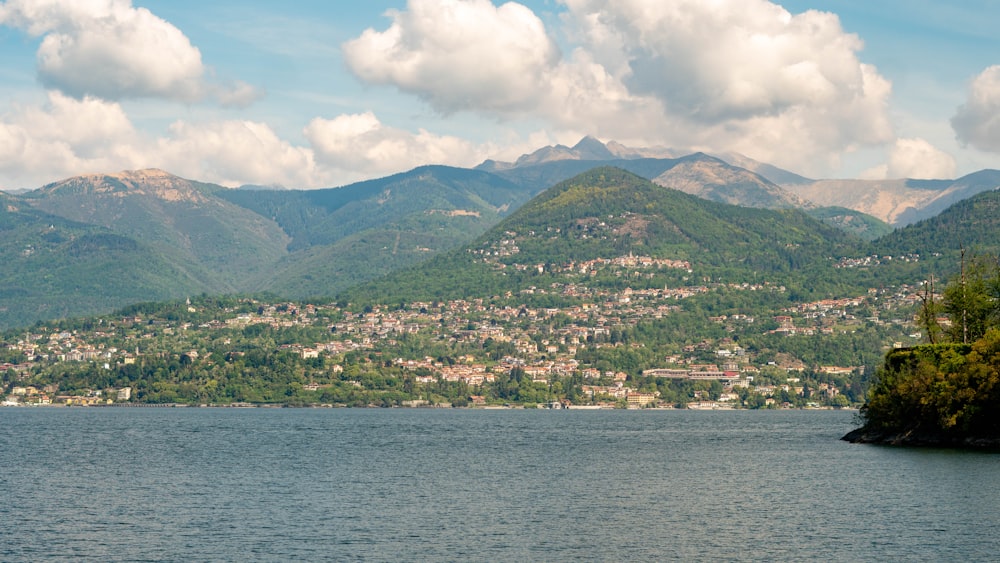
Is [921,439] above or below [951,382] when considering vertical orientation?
below

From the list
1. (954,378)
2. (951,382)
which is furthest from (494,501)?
(951,382)

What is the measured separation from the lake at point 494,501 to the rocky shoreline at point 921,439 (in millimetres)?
2488

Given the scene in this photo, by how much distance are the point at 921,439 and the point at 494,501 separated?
48943 mm

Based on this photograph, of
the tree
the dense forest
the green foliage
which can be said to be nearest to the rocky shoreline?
the dense forest

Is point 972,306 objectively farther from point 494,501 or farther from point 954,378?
point 494,501

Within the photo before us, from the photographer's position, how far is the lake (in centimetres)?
5834

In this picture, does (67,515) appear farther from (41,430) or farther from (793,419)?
(793,419)

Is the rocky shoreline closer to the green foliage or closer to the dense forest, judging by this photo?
the dense forest

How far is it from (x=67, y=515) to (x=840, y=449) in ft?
227

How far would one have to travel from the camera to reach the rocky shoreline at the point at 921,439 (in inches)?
3912

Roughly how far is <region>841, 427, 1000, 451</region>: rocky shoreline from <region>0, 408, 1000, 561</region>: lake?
8.16 ft

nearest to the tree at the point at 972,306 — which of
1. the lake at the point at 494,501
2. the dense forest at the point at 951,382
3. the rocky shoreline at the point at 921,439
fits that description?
the dense forest at the point at 951,382

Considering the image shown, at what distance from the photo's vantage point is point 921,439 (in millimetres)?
107938

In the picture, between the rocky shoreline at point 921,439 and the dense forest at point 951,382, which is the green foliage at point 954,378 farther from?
the rocky shoreline at point 921,439
